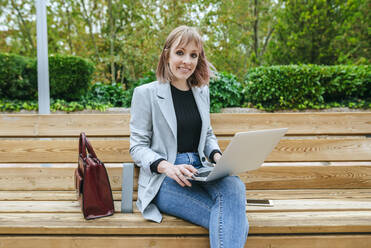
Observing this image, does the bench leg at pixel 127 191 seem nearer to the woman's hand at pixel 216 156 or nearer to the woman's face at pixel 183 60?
the woman's hand at pixel 216 156

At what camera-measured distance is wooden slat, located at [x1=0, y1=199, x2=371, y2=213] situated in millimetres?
2105

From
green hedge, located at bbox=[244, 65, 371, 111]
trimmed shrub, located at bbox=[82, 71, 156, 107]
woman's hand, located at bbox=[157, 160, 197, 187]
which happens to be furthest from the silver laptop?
trimmed shrub, located at bbox=[82, 71, 156, 107]

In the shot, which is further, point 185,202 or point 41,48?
point 41,48

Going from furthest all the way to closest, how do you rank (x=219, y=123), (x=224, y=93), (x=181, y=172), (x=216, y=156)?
(x=224, y=93) → (x=219, y=123) → (x=216, y=156) → (x=181, y=172)

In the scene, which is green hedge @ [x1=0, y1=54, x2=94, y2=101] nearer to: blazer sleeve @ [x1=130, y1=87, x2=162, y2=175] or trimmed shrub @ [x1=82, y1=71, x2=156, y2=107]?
trimmed shrub @ [x1=82, y1=71, x2=156, y2=107]

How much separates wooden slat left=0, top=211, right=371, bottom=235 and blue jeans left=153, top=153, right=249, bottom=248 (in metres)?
0.08

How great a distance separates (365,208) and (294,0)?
20.0 feet

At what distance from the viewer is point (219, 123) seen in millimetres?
2641

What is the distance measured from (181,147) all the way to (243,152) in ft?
1.93

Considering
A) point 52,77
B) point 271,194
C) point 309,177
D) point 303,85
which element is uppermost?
point 303,85

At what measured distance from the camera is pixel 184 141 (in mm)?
2143

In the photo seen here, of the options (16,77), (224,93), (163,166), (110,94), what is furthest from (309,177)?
(16,77)

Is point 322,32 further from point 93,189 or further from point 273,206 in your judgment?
point 93,189

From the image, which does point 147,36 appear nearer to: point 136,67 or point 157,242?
point 136,67
